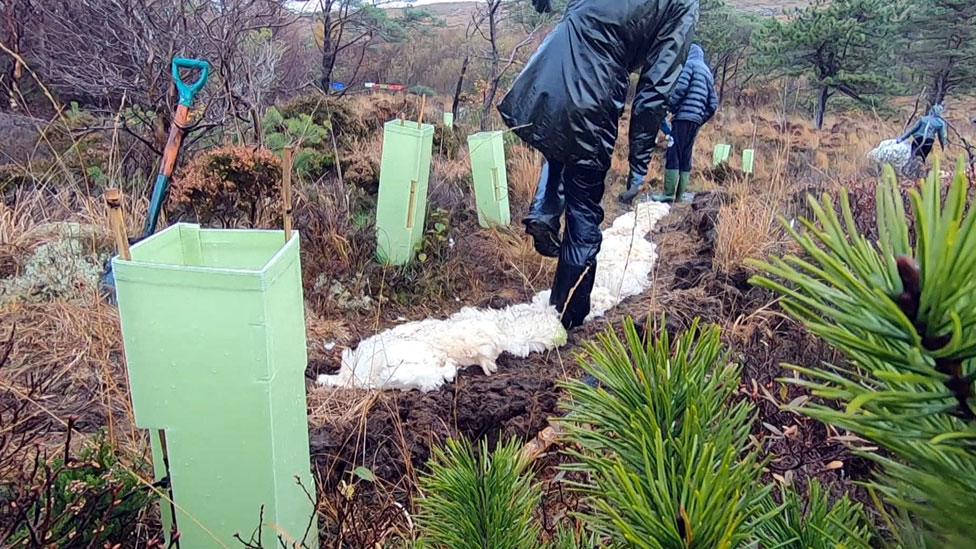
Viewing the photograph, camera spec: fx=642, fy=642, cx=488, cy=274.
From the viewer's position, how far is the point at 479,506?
0.65 metres

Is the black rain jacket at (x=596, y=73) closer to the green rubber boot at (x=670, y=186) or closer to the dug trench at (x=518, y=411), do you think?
the dug trench at (x=518, y=411)

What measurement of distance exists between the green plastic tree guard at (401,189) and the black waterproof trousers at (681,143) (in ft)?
11.7

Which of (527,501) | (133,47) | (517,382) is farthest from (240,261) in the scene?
(133,47)

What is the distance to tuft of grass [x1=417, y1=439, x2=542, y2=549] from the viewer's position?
627 millimetres

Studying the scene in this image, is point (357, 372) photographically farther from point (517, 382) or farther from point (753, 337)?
point (753, 337)

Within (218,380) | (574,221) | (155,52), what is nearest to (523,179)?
(574,221)

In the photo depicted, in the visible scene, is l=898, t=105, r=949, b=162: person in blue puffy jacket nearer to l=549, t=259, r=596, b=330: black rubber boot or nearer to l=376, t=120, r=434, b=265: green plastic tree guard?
l=549, t=259, r=596, b=330: black rubber boot

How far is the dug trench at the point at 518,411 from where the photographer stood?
50.0 inches

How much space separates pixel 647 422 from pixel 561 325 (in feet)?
8.36

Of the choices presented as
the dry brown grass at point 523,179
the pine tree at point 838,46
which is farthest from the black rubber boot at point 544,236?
the pine tree at point 838,46

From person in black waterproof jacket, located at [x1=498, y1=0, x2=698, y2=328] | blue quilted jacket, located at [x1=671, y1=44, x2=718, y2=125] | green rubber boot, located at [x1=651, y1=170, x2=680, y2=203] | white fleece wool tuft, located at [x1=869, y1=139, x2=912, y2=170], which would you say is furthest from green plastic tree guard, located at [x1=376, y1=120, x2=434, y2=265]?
white fleece wool tuft, located at [x1=869, y1=139, x2=912, y2=170]

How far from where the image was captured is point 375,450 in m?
1.91

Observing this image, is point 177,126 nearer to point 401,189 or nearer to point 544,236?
point 401,189

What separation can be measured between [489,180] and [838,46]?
1589 cm
